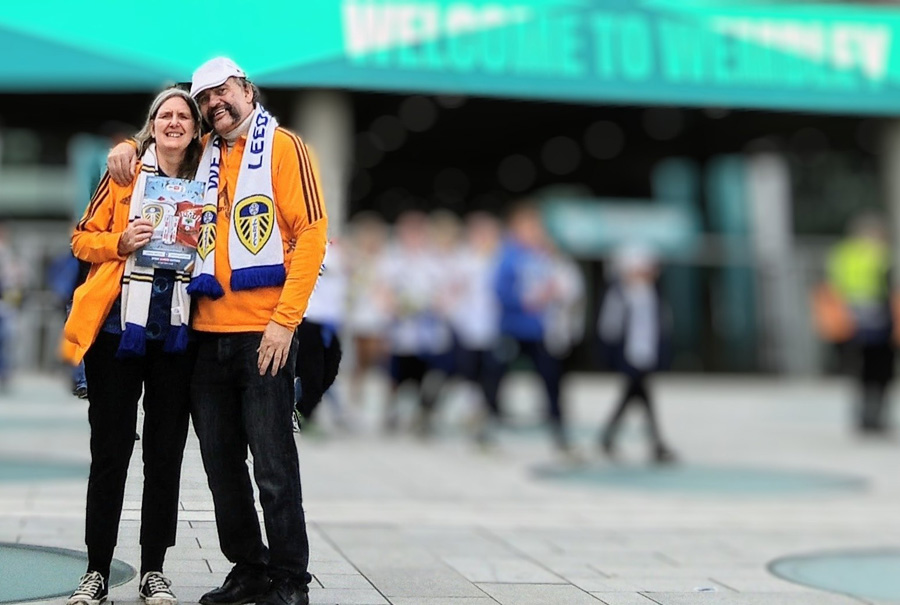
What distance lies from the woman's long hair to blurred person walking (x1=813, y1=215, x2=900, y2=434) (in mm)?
9988

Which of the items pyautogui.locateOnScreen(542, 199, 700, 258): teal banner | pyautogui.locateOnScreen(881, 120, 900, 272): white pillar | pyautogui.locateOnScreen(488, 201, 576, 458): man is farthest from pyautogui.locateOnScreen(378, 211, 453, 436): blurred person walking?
pyautogui.locateOnScreen(881, 120, 900, 272): white pillar

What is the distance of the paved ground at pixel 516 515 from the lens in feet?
16.5

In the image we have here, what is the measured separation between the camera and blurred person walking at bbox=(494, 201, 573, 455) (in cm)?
1048

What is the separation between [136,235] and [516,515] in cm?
373

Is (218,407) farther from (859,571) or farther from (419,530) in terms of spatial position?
(859,571)

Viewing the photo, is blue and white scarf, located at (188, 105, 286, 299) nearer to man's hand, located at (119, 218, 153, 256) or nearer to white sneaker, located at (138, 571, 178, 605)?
man's hand, located at (119, 218, 153, 256)

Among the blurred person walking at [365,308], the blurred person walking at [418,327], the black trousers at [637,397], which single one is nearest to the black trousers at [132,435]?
the black trousers at [637,397]

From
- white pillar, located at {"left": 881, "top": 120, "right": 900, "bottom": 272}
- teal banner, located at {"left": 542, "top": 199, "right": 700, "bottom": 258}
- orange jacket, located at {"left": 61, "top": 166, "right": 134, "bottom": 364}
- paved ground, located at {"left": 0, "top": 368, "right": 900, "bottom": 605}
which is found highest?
white pillar, located at {"left": 881, "top": 120, "right": 900, "bottom": 272}

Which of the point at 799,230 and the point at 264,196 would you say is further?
the point at 799,230

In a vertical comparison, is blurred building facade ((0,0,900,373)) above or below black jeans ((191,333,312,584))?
above

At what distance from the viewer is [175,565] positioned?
4.66 metres

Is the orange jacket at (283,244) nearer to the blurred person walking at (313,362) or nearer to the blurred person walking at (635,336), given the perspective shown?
the blurred person walking at (313,362)

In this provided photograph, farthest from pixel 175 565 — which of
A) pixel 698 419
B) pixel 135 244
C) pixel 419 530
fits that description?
pixel 698 419

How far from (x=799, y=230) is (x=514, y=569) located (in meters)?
21.1
